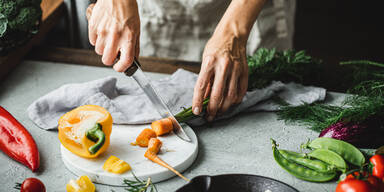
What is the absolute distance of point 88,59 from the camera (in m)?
2.00

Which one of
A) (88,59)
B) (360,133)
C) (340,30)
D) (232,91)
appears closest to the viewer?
(360,133)

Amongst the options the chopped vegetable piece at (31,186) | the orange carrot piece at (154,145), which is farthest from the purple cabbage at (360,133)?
the chopped vegetable piece at (31,186)

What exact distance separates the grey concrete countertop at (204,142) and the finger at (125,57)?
362 millimetres

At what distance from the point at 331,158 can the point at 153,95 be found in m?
0.64

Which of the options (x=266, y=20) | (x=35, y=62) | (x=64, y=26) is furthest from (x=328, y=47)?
(x=35, y=62)

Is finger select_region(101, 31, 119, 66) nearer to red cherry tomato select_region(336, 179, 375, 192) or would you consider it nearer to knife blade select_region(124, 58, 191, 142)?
knife blade select_region(124, 58, 191, 142)

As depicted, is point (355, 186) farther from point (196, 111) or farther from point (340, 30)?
point (340, 30)

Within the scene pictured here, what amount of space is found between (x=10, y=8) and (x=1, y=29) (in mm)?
101

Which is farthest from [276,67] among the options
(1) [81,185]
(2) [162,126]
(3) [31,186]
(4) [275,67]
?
(3) [31,186]

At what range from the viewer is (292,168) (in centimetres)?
129

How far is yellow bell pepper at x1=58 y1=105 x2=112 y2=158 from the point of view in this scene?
50.1 inches

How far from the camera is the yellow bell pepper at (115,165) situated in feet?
4.09

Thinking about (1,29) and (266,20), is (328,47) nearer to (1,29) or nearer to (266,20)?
(266,20)

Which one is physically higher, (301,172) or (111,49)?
(111,49)
